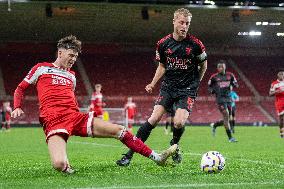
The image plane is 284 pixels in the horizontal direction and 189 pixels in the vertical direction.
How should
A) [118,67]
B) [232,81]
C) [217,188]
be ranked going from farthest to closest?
[118,67] → [232,81] → [217,188]

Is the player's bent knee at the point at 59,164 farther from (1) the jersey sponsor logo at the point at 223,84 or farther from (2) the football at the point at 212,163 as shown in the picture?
(1) the jersey sponsor logo at the point at 223,84

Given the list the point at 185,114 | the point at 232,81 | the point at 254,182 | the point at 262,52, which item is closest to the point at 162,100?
the point at 185,114

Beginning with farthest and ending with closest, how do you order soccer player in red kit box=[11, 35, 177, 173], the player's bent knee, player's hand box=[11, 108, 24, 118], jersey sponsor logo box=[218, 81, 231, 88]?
1. jersey sponsor logo box=[218, 81, 231, 88]
2. soccer player in red kit box=[11, 35, 177, 173]
3. player's hand box=[11, 108, 24, 118]
4. the player's bent knee

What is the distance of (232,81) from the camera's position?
15.7 metres

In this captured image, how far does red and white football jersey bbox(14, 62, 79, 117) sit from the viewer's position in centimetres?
653

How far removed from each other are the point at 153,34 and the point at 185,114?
29.9 meters

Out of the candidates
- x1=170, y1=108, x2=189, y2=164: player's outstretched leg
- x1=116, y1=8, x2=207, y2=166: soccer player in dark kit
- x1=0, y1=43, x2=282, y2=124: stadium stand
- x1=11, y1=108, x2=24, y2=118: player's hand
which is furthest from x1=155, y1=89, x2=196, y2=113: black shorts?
x1=0, y1=43, x2=282, y2=124: stadium stand

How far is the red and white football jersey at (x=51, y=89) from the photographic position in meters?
6.53

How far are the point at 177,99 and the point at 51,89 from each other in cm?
218

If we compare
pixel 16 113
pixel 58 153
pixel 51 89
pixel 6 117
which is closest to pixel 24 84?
pixel 51 89

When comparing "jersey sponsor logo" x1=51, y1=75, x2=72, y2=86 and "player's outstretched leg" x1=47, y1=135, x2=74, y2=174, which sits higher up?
"jersey sponsor logo" x1=51, y1=75, x2=72, y2=86

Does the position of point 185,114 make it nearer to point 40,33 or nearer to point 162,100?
point 162,100

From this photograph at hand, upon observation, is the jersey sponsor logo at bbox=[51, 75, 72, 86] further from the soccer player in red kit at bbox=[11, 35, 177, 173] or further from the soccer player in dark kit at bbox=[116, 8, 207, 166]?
the soccer player in dark kit at bbox=[116, 8, 207, 166]

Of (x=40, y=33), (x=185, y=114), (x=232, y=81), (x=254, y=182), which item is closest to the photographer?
(x=254, y=182)
